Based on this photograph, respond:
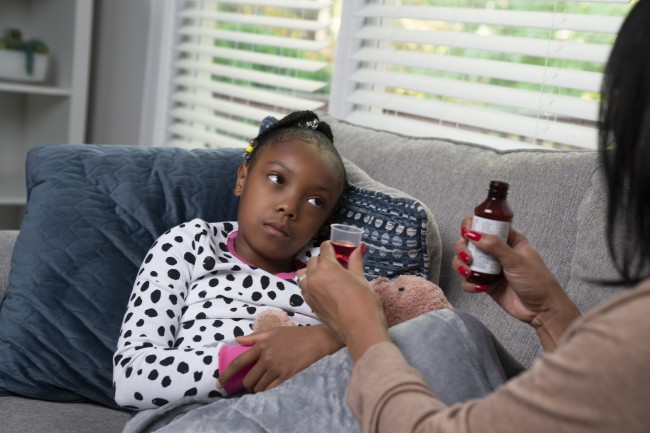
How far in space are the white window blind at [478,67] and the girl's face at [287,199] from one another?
2.36 feet

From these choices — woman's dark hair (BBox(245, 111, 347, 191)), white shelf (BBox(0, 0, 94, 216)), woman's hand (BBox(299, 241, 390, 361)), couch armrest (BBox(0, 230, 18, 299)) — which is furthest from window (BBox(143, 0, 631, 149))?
couch armrest (BBox(0, 230, 18, 299))

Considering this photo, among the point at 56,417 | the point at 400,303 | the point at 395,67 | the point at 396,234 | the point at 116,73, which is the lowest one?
the point at 56,417

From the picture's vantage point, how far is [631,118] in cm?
84

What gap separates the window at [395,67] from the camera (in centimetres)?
208

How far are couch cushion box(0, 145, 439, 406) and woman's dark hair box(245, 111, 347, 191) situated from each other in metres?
0.09

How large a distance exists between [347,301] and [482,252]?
27cm

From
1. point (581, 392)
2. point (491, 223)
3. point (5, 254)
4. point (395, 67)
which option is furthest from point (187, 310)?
point (395, 67)

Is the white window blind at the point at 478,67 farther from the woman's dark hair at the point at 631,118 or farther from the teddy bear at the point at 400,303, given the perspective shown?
the woman's dark hair at the point at 631,118

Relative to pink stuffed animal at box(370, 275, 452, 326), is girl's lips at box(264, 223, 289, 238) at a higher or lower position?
higher

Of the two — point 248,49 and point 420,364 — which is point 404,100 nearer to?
point 248,49

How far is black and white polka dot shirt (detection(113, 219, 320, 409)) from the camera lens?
1.40m

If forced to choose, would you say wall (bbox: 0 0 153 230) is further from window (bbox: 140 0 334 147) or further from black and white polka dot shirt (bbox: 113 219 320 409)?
black and white polka dot shirt (bbox: 113 219 320 409)

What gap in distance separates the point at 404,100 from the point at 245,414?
1554 millimetres

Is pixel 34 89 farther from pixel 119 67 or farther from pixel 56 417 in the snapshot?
pixel 56 417
